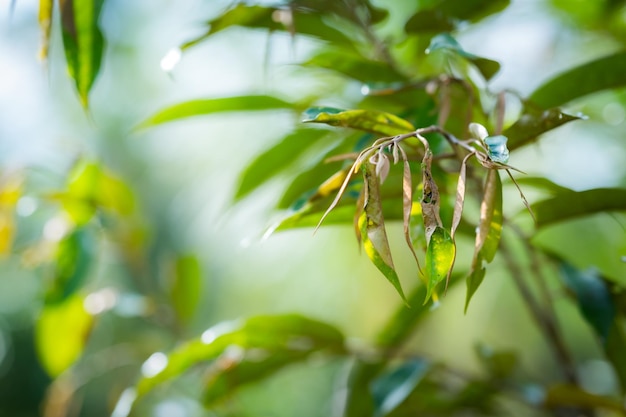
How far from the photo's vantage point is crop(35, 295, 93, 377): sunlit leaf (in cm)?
66

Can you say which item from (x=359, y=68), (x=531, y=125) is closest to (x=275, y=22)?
(x=359, y=68)

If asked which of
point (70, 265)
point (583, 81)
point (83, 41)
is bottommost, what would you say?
point (70, 265)

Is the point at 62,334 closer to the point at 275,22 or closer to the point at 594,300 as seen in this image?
the point at 275,22

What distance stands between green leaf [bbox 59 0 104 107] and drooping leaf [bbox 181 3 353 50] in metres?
0.05

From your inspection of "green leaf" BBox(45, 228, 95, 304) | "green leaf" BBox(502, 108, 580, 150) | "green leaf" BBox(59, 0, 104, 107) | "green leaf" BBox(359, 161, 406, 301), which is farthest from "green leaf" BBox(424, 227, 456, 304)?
"green leaf" BBox(45, 228, 95, 304)

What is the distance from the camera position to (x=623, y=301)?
439mm

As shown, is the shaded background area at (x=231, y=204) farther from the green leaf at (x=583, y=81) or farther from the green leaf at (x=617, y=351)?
the green leaf at (x=617, y=351)

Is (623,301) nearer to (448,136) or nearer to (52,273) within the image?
(448,136)

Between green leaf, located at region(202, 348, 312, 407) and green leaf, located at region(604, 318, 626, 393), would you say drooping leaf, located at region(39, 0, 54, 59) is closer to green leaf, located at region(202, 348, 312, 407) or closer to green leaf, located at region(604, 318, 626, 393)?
green leaf, located at region(202, 348, 312, 407)

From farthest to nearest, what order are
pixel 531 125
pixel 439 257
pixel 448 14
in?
pixel 448 14
pixel 531 125
pixel 439 257

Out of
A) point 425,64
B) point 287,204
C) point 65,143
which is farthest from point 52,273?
point 425,64

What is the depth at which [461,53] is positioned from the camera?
1.08 ft

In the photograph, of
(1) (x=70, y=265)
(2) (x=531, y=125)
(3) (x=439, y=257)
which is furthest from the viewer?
(1) (x=70, y=265)

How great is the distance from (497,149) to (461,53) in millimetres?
98
